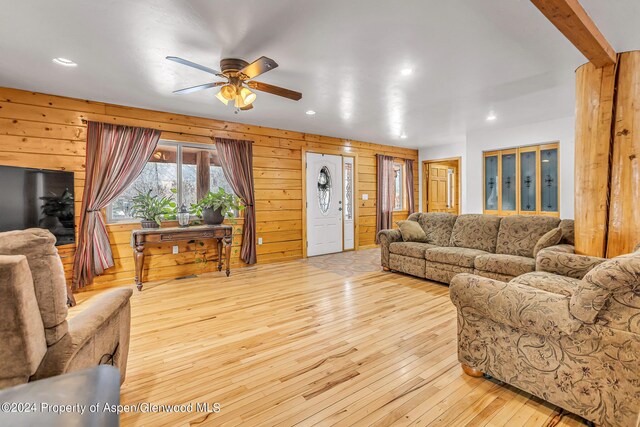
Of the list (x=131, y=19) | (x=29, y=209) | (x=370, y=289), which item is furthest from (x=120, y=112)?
(x=370, y=289)

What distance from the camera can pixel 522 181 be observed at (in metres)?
5.43

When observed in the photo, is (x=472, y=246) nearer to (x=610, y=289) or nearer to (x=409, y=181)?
(x=610, y=289)

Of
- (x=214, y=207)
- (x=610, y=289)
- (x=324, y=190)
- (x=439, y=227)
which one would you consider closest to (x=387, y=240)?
(x=439, y=227)

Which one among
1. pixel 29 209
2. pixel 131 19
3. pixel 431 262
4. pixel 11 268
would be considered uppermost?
pixel 131 19

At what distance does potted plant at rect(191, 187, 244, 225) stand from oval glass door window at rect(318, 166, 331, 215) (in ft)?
6.53

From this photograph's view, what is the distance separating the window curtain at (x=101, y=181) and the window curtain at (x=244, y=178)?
47.2 inches

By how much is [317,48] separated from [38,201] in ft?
10.8

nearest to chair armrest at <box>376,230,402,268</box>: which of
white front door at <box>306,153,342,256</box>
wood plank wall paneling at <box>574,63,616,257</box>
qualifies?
white front door at <box>306,153,342,256</box>

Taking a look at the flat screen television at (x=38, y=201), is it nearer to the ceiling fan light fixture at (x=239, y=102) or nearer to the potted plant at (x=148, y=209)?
the potted plant at (x=148, y=209)

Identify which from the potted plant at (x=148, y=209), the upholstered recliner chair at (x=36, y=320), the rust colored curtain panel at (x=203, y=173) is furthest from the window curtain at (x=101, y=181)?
the upholstered recliner chair at (x=36, y=320)

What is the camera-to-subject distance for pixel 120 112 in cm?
398

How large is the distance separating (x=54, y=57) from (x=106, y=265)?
2.39m

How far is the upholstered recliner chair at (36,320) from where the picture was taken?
3.23 ft

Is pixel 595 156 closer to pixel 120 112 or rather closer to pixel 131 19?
pixel 131 19
